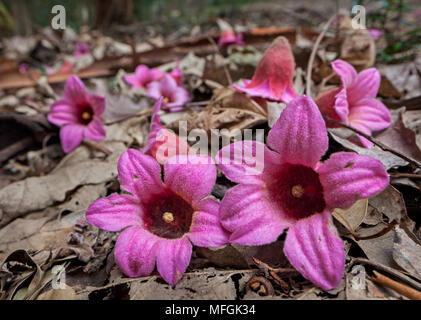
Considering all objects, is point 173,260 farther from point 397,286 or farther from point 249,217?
point 397,286

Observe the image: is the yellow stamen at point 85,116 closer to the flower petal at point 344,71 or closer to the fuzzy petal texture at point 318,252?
the flower petal at point 344,71

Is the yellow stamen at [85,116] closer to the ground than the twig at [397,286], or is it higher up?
higher up

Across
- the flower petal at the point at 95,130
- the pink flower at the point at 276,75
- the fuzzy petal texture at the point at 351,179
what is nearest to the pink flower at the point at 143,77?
the flower petal at the point at 95,130

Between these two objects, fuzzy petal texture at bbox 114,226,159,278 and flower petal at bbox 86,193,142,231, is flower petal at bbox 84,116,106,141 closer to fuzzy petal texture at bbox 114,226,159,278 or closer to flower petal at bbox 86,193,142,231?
flower petal at bbox 86,193,142,231

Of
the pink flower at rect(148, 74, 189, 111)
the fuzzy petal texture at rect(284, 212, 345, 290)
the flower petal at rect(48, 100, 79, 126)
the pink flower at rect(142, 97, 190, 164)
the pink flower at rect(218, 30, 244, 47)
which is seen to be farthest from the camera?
the pink flower at rect(218, 30, 244, 47)

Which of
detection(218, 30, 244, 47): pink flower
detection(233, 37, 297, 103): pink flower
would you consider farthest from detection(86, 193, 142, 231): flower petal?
detection(218, 30, 244, 47): pink flower
